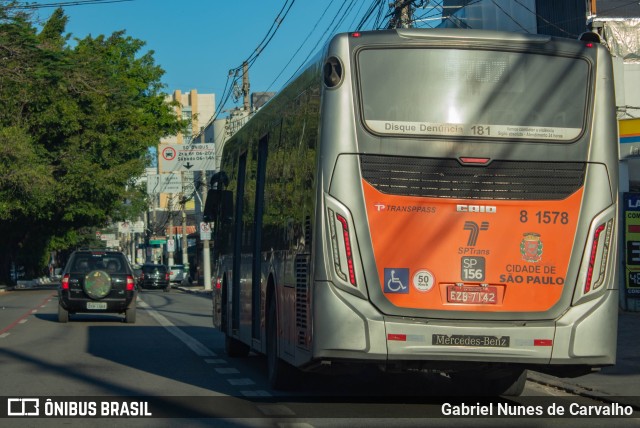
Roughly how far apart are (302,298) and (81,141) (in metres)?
44.4

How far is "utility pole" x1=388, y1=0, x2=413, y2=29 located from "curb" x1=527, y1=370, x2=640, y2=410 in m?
8.33

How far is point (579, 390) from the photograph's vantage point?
1197cm

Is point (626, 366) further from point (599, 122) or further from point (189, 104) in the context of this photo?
point (189, 104)

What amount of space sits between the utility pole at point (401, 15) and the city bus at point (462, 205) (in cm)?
1022

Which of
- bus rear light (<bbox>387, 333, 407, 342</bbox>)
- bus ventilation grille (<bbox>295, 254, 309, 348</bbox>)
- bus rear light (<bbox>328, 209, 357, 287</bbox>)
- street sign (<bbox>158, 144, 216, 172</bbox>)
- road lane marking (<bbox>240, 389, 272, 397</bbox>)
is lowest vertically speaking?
road lane marking (<bbox>240, 389, 272, 397</bbox>)

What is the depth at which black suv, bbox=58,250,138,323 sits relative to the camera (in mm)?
24203

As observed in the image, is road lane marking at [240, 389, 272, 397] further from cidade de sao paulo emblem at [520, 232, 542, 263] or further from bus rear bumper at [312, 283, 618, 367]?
cidade de sao paulo emblem at [520, 232, 542, 263]

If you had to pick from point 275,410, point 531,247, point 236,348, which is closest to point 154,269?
point 236,348

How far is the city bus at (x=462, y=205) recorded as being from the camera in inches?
360

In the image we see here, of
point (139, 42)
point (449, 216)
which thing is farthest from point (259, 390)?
point (139, 42)

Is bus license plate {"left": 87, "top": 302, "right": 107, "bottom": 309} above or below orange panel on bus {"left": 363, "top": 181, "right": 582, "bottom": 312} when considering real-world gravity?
below

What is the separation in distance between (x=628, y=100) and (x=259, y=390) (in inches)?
767

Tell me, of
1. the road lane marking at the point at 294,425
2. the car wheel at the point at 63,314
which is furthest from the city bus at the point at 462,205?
the car wheel at the point at 63,314

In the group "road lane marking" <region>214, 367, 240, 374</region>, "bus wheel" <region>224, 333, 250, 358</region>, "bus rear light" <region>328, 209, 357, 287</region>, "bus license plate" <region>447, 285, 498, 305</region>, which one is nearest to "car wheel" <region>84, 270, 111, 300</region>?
"bus wheel" <region>224, 333, 250, 358</region>
